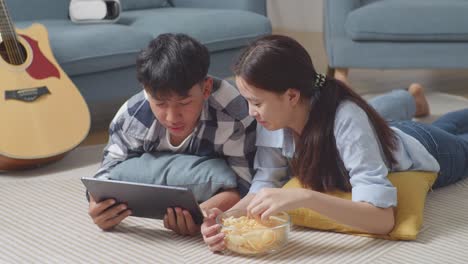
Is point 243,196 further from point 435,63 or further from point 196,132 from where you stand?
point 435,63

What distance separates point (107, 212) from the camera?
1.78 metres

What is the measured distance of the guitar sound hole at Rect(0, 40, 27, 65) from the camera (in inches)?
96.7

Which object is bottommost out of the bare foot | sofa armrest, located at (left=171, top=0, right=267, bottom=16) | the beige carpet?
the bare foot

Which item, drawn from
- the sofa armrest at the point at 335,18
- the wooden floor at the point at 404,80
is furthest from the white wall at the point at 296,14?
the sofa armrest at the point at 335,18

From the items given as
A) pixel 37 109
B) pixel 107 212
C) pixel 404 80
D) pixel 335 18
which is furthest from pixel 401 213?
pixel 404 80

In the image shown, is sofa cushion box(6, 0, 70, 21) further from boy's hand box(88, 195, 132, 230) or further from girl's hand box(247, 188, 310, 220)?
girl's hand box(247, 188, 310, 220)

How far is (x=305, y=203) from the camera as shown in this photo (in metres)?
1.63

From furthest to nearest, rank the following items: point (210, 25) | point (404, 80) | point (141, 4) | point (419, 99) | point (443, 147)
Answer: point (404, 80) → point (141, 4) → point (210, 25) → point (419, 99) → point (443, 147)

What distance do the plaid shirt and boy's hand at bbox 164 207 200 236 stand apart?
9.4 inches

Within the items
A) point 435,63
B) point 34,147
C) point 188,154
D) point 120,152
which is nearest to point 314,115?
point 188,154

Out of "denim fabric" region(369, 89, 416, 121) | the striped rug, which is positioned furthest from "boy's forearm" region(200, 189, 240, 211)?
"denim fabric" region(369, 89, 416, 121)

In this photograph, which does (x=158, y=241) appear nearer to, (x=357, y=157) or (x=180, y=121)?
(x=180, y=121)

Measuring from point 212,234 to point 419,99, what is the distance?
53.6 inches

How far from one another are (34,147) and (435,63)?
1.65 metres
